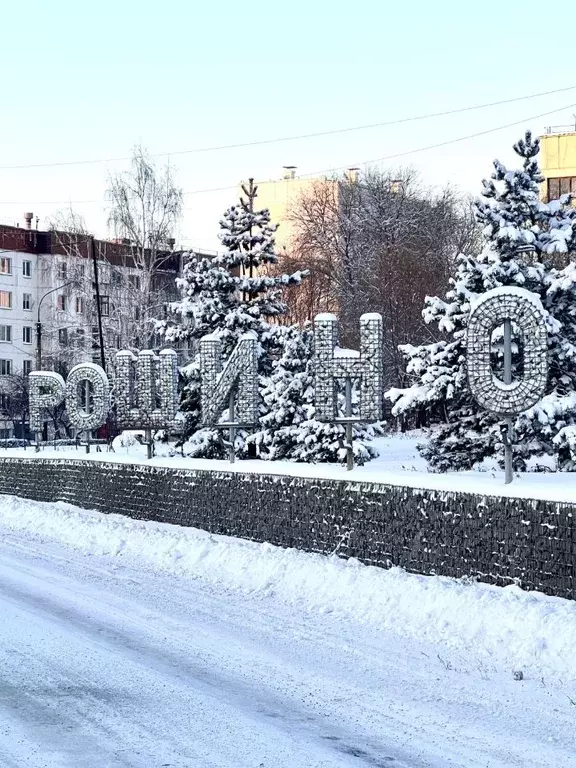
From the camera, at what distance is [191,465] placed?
1973 centimetres

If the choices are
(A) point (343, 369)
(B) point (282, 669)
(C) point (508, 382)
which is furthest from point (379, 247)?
(B) point (282, 669)

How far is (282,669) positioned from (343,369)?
27.7ft

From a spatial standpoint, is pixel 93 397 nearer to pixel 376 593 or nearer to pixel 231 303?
pixel 231 303

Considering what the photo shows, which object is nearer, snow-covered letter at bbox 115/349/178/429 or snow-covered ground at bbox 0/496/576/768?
snow-covered ground at bbox 0/496/576/768

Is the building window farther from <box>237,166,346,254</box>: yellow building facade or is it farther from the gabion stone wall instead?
the gabion stone wall

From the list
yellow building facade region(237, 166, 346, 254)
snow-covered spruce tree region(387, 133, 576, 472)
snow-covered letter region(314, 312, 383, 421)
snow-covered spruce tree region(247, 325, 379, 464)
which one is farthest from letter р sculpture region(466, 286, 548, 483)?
yellow building facade region(237, 166, 346, 254)

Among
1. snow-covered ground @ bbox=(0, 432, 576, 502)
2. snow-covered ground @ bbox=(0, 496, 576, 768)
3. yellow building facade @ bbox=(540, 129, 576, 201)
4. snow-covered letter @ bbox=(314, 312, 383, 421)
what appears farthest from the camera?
Answer: yellow building facade @ bbox=(540, 129, 576, 201)

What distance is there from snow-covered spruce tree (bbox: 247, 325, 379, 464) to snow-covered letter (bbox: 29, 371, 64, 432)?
5.17 m

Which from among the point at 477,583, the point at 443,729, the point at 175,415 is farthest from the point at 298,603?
the point at 175,415

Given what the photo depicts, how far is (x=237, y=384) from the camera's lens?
2098 centimetres

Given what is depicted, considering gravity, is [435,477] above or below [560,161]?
below

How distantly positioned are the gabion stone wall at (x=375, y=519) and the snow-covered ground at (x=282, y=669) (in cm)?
37

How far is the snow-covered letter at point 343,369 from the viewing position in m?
17.4

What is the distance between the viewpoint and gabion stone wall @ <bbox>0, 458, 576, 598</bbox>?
37.1ft
